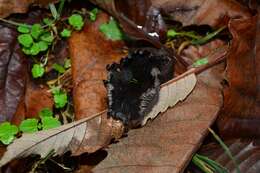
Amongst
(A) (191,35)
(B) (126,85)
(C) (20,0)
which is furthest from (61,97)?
(A) (191,35)

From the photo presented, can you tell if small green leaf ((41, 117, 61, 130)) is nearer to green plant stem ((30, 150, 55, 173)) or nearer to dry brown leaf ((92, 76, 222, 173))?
green plant stem ((30, 150, 55, 173))

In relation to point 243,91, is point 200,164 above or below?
below

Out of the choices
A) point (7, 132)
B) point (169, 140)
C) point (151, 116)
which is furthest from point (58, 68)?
point (169, 140)

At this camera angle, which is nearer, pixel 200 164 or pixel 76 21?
pixel 200 164

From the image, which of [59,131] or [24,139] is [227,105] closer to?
[59,131]

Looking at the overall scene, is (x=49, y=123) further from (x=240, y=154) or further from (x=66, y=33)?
(x=240, y=154)

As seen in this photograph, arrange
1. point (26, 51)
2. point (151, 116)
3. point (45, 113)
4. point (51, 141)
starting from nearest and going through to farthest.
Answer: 1. point (51, 141)
2. point (151, 116)
3. point (45, 113)
4. point (26, 51)

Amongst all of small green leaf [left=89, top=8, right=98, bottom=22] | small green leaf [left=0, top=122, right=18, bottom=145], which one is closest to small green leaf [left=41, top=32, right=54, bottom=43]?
small green leaf [left=89, top=8, right=98, bottom=22]
